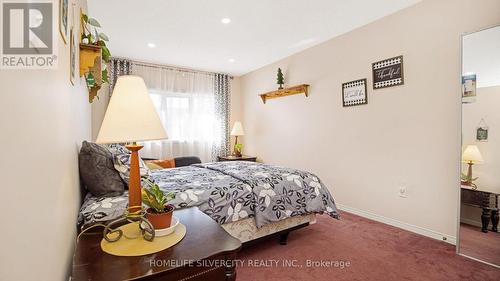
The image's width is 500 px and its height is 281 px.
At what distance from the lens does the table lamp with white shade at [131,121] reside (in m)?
1.07

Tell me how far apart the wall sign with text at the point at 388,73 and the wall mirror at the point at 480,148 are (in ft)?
1.99

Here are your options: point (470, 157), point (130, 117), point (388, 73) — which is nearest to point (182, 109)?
point (388, 73)

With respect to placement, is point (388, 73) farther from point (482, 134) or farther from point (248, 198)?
point (248, 198)

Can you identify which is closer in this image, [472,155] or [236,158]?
[472,155]

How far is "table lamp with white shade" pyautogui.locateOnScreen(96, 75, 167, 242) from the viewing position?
107 centimetres

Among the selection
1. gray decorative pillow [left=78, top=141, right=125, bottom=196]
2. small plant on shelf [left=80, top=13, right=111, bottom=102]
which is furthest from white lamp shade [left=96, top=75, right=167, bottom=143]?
small plant on shelf [left=80, top=13, right=111, bottom=102]

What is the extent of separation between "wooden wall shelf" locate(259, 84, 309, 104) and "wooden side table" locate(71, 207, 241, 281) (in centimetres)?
323

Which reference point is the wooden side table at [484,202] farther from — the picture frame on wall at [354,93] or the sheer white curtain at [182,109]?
the sheer white curtain at [182,109]

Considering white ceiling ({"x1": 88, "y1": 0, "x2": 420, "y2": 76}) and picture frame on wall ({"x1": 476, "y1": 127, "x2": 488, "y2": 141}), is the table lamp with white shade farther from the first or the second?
picture frame on wall ({"x1": 476, "y1": 127, "x2": 488, "y2": 141})

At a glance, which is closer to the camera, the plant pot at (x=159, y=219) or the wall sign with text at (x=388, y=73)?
the plant pot at (x=159, y=219)

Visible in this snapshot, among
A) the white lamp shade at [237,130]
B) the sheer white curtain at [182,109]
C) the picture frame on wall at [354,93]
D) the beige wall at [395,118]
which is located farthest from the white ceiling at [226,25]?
the white lamp shade at [237,130]

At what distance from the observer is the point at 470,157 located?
2.16m

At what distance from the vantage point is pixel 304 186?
8.13ft

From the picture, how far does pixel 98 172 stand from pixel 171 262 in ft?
3.37
